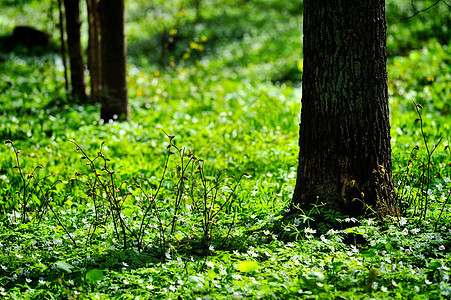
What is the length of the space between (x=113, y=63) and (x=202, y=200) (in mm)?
4310

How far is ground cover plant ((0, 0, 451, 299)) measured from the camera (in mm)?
3012

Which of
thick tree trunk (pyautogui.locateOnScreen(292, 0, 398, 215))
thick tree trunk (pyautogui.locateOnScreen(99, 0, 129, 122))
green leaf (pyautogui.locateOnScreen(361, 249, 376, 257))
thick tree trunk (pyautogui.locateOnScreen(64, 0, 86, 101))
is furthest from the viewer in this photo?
thick tree trunk (pyautogui.locateOnScreen(64, 0, 86, 101))

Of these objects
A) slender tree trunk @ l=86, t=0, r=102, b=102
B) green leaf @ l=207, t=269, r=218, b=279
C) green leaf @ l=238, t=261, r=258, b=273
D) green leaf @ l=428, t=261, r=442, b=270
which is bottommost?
green leaf @ l=207, t=269, r=218, b=279

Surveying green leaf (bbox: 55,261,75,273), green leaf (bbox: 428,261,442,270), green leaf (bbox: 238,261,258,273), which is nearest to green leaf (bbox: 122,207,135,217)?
green leaf (bbox: 55,261,75,273)

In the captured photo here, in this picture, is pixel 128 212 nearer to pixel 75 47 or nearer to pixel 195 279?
pixel 195 279

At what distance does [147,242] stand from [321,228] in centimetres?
155

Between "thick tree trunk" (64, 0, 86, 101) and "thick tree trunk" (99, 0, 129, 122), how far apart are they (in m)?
1.66

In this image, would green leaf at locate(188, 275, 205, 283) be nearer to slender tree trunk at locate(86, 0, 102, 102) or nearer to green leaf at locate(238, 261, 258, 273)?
green leaf at locate(238, 261, 258, 273)

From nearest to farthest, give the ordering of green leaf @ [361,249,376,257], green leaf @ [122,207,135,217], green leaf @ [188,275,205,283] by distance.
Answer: green leaf @ [188,275,205,283], green leaf @ [361,249,376,257], green leaf @ [122,207,135,217]

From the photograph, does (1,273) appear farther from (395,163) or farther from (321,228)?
(395,163)

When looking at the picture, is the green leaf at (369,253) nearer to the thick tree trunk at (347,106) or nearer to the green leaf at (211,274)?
the thick tree trunk at (347,106)

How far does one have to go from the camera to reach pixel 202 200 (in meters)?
4.25

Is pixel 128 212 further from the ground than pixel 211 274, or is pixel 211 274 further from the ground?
pixel 128 212

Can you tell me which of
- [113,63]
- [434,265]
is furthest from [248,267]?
[113,63]
